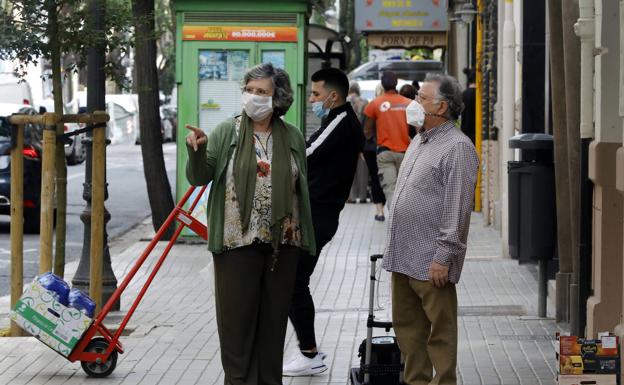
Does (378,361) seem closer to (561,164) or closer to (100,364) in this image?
(100,364)

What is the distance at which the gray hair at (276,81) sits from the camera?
6.88 metres

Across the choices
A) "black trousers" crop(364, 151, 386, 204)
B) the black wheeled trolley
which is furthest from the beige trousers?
"black trousers" crop(364, 151, 386, 204)

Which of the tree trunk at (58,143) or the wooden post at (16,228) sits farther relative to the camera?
the tree trunk at (58,143)

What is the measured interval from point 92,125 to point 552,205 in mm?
3356

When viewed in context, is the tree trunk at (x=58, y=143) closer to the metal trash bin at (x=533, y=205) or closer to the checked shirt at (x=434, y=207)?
the metal trash bin at (x=533, y=205)

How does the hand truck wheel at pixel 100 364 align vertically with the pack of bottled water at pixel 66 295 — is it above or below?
below

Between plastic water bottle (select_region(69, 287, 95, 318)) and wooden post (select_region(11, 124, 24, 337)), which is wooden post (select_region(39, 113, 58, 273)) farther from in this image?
plastic water bottle (select_region(69, 287, 95, 318))

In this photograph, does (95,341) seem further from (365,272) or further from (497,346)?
(365,272)

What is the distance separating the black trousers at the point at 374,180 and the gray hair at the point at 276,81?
453 inches

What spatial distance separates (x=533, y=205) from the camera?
10.4 m

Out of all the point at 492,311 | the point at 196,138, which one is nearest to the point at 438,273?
the point at 196,138

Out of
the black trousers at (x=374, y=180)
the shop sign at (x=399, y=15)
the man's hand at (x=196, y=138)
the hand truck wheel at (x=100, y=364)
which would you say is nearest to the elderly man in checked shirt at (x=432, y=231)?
the man's hand at (x=196, y=138)

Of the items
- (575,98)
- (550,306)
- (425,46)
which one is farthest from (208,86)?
(425,46)

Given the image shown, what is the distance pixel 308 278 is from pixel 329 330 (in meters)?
1.80
